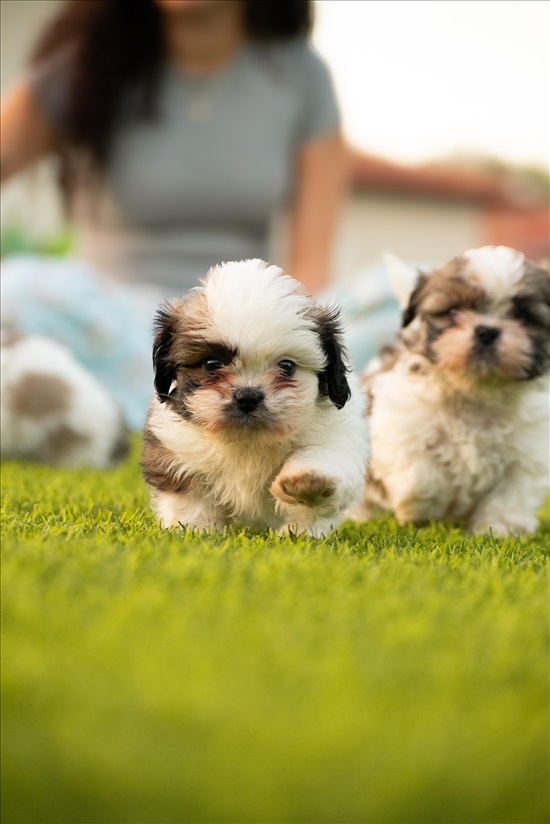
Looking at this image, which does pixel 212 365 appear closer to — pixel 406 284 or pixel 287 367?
pixel 287 367

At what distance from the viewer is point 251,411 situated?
2.99 m

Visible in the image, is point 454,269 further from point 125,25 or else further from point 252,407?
point 125,25

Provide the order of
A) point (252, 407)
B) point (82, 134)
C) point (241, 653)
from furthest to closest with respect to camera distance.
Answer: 1. point (82, 134)
2. point (252, 407)
3. point (241, 653)

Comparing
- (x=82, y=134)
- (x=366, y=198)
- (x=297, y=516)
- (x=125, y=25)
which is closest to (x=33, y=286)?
(x=82, y=134)

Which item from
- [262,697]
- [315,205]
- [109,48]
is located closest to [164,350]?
[262,697]

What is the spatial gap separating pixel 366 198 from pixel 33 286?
62.5ft

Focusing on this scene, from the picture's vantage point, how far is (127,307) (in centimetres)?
753

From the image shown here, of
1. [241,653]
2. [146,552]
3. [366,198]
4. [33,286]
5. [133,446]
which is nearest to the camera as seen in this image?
[241,653]

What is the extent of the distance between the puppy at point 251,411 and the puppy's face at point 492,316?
2.26 ft

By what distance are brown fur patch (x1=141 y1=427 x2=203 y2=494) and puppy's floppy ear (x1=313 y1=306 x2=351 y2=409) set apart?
511 millimetres

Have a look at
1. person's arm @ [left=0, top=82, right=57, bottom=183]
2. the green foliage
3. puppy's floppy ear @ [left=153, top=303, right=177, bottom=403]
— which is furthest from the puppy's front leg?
the green foliage

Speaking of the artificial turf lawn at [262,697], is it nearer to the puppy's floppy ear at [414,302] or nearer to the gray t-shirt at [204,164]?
the puppy's floppy ear at [414,302]

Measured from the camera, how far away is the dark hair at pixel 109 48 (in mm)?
7398

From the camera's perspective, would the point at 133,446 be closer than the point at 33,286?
Yes
